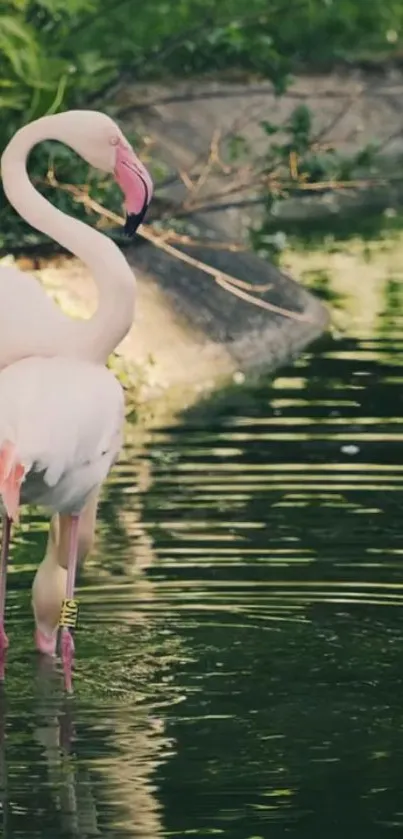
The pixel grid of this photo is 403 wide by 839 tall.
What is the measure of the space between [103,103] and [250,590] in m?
6.51

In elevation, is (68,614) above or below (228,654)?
above

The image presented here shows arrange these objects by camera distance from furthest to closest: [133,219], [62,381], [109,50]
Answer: [109,50] < [133,219] < [62,381]

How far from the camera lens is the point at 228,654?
7355mm

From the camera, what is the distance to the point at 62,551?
7.59 m

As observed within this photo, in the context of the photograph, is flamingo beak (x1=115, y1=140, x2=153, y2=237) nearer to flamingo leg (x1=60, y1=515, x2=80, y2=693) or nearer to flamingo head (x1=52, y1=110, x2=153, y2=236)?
flamingo head (x1=52, y1=110, x2=153, y2=236)

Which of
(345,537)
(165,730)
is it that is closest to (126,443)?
(345,537)

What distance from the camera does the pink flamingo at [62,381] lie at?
680cm

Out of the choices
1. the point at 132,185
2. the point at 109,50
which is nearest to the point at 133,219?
the point at 132,185

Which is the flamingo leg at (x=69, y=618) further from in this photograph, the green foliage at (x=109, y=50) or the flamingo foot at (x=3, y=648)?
the green foliage at (x=109, y=50)

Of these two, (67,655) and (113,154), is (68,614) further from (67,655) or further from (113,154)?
(113,154)

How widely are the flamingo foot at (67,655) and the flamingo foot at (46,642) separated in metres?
0.27

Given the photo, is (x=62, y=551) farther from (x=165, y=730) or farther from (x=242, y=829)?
(x=242, y=829)

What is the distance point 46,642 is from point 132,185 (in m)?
1.37

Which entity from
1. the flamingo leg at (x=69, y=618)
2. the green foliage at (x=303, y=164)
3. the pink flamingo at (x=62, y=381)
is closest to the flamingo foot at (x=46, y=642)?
the pink flamingo at (x=62, y=381)
